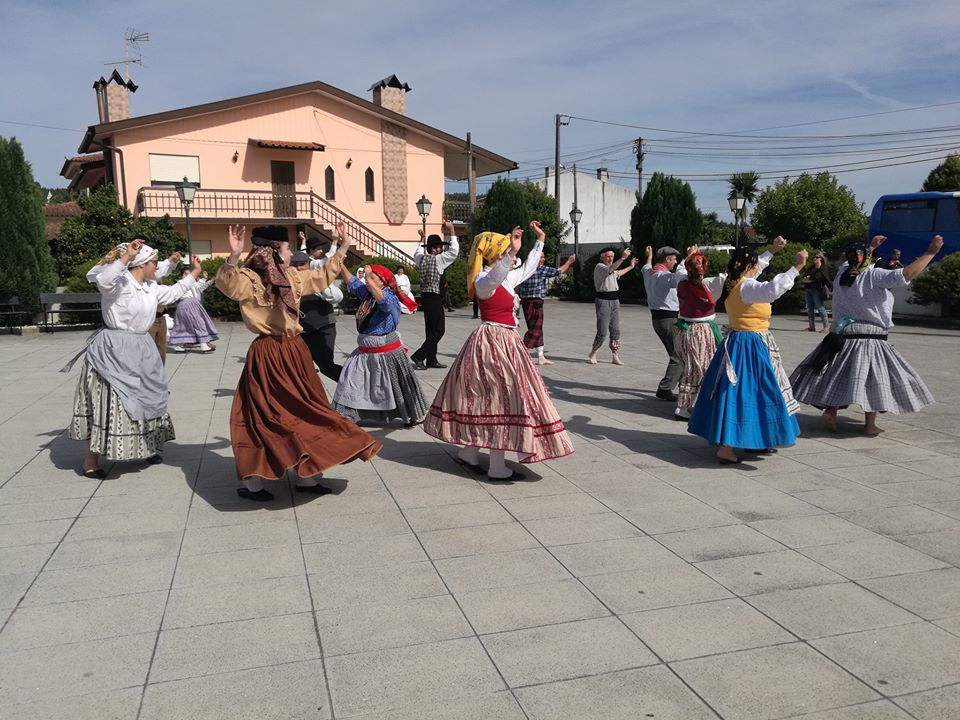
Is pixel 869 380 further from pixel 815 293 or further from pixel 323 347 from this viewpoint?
pixel 815 293

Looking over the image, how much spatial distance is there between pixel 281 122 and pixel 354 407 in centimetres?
2283

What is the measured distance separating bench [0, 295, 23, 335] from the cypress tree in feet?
0.55

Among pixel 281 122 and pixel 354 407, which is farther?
pixel 281 122

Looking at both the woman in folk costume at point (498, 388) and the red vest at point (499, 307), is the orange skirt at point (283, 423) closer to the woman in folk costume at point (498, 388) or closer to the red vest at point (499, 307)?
the woman in folk costume at point (498, 388)

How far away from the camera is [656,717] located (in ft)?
9.08

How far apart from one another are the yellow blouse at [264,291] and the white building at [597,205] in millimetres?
43241

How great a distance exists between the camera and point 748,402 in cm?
592

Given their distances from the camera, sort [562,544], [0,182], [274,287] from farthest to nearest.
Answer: [0,182]
[274,287]
[562,544]

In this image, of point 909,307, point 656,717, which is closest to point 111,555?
point 656,717

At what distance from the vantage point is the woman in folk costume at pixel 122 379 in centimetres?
564

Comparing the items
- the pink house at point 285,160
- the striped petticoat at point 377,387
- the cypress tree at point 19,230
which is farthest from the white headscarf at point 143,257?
the pink house at point 285,160

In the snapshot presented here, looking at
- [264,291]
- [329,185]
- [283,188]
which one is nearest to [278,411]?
[264,291]

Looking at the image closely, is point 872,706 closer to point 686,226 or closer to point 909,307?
point 909,307

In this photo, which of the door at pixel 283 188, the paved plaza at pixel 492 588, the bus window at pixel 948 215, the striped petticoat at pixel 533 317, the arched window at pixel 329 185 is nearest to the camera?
the paved plaza at pixel 492 588
